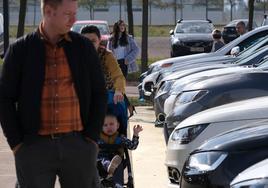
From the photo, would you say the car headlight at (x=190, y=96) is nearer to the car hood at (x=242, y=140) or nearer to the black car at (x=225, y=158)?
the car hood at (x=242, y=140)

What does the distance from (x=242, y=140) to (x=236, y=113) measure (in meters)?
1.39

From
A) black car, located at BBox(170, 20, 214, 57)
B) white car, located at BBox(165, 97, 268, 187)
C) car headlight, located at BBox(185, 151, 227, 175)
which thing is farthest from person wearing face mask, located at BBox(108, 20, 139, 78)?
black car, located at BBox(170, 20, 214, 57)

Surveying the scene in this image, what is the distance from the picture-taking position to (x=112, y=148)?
6188 mm

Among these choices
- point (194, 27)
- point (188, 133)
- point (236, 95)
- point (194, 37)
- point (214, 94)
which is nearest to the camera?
point (188, 133)

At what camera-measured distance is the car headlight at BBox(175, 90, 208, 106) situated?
8395 mm

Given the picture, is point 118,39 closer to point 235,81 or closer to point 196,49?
point 235,81

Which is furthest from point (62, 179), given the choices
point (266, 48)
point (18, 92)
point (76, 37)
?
point (266, 48)

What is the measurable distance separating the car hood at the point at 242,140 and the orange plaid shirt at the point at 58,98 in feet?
4.35

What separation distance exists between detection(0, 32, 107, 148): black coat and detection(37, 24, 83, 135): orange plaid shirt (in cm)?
3

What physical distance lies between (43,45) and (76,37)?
244mm

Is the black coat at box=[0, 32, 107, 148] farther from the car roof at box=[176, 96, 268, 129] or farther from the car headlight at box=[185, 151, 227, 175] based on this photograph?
the car roof at box=[176, 96, 268, 129]

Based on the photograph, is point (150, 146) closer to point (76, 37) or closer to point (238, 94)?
point (238, 94)

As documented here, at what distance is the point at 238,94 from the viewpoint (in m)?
8.12

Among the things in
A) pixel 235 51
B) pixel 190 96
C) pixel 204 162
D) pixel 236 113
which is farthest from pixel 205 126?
pixel 235 51
